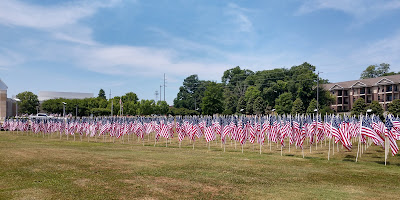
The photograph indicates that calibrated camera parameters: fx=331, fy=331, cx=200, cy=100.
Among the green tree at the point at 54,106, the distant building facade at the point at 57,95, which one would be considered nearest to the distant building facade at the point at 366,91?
the green tree at the point at 54,106

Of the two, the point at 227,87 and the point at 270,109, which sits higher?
the point at 227,87

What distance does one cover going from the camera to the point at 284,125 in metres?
31.7

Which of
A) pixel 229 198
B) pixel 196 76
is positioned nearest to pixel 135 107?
pixel 196 76

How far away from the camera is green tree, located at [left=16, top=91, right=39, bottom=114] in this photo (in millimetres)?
116875

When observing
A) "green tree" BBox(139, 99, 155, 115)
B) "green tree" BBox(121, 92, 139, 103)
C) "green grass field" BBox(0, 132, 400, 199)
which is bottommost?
"green grass field" BBox(0, 132, 400, 199)

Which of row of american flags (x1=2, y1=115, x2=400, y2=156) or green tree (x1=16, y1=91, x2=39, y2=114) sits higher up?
green tree (x1=16, y1=91, x2=39, y2=114)

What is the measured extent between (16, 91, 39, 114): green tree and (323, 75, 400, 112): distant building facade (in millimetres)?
104006

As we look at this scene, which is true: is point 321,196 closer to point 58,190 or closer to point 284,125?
point 58,190

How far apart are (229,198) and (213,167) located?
7.40m

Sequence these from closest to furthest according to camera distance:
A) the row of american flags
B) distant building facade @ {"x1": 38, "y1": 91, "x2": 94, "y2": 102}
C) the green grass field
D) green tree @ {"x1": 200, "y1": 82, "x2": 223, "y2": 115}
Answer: the green grass field
the row of american flags
green tree @ {"x1": 200, "y1": 82, "x2": 223, "y2": 115}
distant building facade @ {"x1": 38, "y1": 91, "x2": 94, "y2": 102}

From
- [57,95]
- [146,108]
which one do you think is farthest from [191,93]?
[57,95]

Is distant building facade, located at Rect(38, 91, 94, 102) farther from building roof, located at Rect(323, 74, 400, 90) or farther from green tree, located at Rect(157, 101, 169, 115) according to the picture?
building roof, located at Rect(323, 74, 400, 90)

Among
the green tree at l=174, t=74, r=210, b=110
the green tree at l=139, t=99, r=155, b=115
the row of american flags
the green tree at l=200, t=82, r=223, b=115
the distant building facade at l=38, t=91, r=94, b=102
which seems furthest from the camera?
the distant building facade at l=38, t=91, r=94, b=102

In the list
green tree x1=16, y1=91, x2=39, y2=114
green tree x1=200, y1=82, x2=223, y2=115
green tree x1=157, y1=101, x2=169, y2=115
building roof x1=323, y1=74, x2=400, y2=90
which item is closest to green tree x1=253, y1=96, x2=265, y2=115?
green tree x1=200, y1=82, x2=223, y2=115
